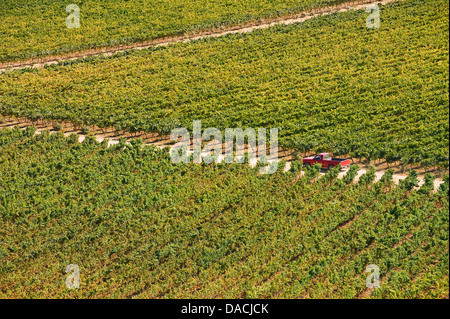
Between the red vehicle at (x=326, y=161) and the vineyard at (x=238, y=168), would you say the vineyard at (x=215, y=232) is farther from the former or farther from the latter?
the red vehicle at (x=326, y=161)

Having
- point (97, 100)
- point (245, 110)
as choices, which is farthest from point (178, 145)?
point (97, 100)

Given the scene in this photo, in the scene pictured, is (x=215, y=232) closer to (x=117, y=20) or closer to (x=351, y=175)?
(x=351, y=175)

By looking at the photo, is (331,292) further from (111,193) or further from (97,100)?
(97,100)

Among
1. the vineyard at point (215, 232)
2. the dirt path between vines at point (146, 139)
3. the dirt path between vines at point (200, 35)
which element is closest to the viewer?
the vineyard at point (215, 232)

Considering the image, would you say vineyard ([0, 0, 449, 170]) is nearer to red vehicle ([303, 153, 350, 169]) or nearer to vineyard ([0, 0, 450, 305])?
vineyard ([0, 0, 450, 305])

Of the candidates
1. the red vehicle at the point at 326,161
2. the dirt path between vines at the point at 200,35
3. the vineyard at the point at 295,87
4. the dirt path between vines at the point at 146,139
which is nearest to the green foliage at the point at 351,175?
the dirt path between vines at the point at 146,139

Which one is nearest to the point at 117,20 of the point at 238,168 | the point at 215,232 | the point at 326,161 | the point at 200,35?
the point at 200,35

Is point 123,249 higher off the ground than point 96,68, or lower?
lower
